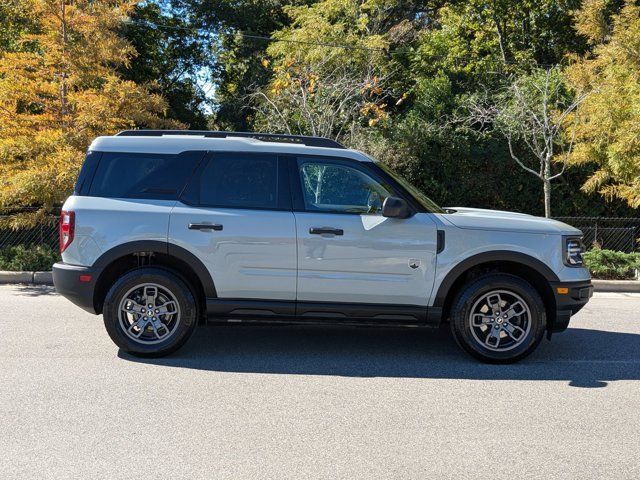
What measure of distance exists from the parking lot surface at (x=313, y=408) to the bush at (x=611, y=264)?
4.91m

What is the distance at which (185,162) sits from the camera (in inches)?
249

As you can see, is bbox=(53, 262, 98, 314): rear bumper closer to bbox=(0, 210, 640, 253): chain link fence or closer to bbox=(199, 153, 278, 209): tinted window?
bbox=(199, 153, 278, 209): tinted window

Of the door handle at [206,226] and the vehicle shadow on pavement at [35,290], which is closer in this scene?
the door handle at [206,226]

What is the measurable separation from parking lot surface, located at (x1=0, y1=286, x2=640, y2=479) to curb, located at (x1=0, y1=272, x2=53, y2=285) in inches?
152

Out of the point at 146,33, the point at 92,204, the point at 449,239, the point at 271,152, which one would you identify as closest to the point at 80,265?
the point at 92,204

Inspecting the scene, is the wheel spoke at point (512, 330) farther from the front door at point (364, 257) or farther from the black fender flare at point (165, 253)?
the black fender flare at point (165, 253)

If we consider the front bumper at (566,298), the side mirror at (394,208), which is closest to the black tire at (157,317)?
the side mirror at (394,208)

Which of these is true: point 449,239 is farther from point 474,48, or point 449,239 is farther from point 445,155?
point 474,48

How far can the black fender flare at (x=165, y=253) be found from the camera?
6.11 meters

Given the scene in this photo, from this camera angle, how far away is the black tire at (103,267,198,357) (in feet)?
20.1

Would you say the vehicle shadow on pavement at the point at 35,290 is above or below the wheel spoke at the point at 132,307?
below

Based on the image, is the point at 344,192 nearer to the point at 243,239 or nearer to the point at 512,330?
the point at 243,239

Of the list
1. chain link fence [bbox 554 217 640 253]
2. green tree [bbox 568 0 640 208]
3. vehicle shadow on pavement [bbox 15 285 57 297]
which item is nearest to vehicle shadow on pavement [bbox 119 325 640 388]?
vehicle shadow on pavement [bbox 15 285 57 297]

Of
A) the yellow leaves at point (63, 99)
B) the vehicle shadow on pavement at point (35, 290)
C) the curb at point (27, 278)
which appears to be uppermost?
the yellow leaves at point (63, 99)
